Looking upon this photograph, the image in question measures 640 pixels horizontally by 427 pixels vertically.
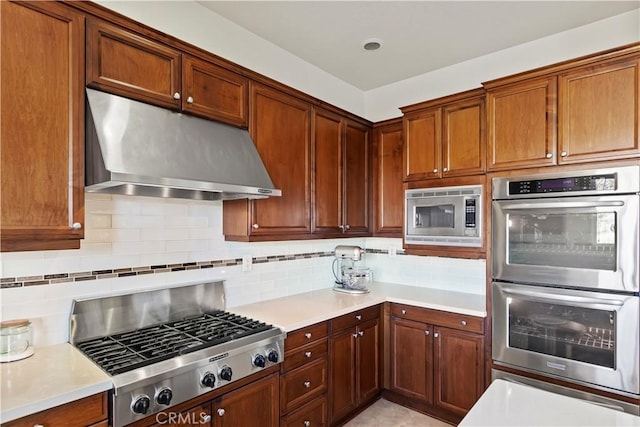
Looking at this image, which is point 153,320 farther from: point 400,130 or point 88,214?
point 400,130

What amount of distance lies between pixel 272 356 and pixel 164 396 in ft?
2.08

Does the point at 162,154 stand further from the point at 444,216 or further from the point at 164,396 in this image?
the point at 444,216

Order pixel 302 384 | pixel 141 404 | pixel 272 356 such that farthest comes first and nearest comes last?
pixel 302 384, pixel 272 356, pixel 141 404

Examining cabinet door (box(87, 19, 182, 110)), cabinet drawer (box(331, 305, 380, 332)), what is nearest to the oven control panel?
cabinet drawer (box(331, 305, 380, 332))

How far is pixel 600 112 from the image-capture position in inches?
82.7

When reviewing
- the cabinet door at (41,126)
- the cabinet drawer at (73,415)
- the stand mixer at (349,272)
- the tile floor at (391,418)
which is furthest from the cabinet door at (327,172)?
Answer: the cabinet drawer at (73,415)

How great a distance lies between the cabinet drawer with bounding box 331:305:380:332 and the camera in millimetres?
2583

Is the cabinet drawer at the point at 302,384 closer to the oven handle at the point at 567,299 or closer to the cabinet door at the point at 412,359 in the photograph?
the cabinet door at the point at 412,359

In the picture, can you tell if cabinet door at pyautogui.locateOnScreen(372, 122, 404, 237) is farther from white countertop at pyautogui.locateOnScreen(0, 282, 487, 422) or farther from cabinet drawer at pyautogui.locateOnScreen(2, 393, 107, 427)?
cabinet drawer at pyautogui.locateOnScreen(2, 393, 107, 427)

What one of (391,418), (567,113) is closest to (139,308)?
(391,418)

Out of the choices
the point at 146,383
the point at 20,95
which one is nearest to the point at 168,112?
the point at 20,95

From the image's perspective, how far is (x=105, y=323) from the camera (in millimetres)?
1946

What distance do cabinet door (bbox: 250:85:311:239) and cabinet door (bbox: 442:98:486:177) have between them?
3.66ft

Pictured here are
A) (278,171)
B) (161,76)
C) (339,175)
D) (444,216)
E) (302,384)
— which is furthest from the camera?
(339,175)
